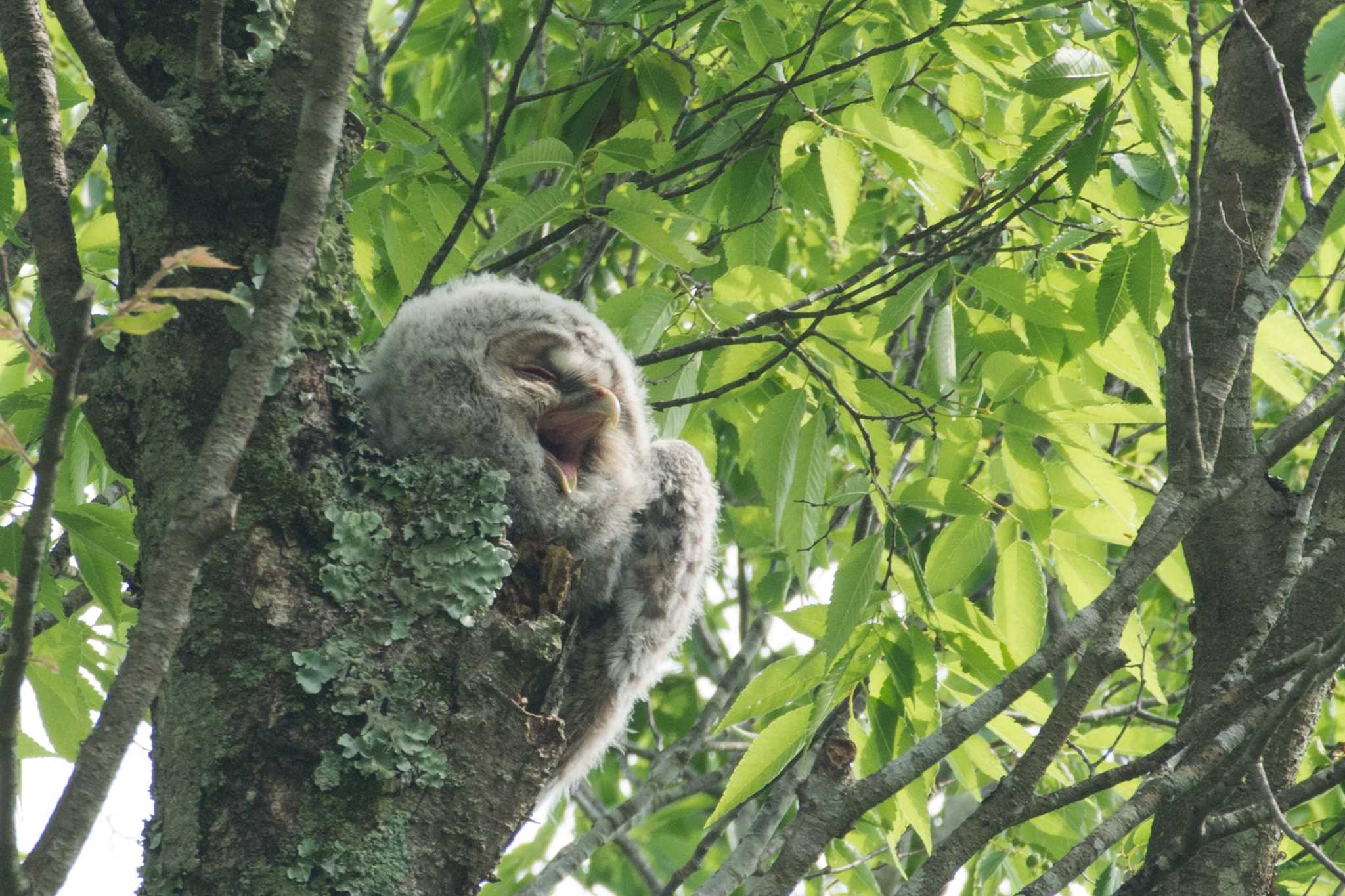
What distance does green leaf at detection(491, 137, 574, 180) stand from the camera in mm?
2729

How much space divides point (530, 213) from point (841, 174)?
0.79 meters

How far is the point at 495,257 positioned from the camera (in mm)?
5012

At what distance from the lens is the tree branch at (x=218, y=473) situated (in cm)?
147

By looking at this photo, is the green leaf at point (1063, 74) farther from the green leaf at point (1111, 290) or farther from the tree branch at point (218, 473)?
the tree branch at point (218, 473)

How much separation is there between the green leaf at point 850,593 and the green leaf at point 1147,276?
0.78 metres

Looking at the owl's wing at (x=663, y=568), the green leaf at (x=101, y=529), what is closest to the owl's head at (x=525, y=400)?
the owl's wing at (x=663, y=568)

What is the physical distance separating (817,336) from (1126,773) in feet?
4.15

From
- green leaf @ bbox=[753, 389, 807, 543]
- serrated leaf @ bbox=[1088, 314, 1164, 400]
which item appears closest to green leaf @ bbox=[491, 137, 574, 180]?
green leaf @ bbox=[753, 389, 807, 543]

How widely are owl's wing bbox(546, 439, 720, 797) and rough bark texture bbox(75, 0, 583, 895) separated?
111 centimetres

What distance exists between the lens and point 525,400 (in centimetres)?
338

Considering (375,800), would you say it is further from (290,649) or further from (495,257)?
(495,257)

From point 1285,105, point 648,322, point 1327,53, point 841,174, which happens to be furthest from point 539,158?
point 1285,105

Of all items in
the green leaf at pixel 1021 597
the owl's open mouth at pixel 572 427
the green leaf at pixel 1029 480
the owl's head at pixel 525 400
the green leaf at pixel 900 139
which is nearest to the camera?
the green leaf at pixel 900 139

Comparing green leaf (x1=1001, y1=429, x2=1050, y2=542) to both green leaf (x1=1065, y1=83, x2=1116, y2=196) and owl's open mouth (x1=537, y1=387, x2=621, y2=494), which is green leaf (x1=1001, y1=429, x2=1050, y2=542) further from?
owl's open mouth (x1=537, y1=387, x2=621, y2=494)
